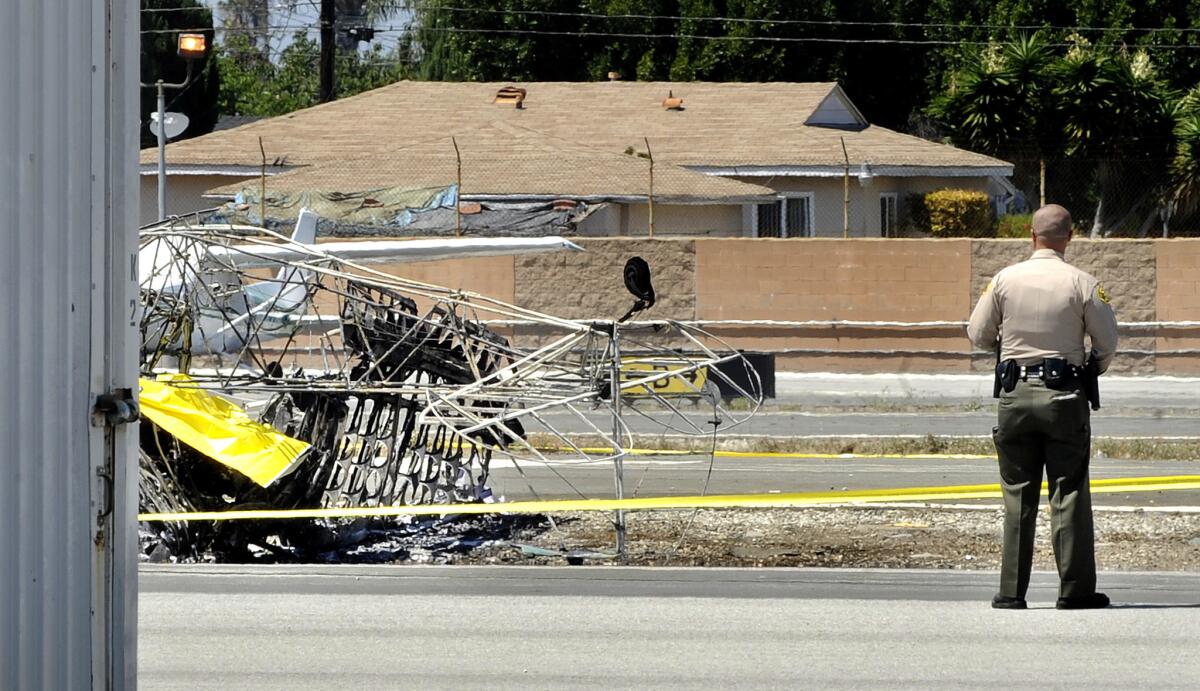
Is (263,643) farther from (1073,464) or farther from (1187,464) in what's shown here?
(1187,464)

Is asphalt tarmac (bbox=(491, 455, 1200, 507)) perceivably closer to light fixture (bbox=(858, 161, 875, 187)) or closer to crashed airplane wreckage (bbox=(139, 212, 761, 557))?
crashed airplane wreckage (bbox=(139, 212, 761, 557))

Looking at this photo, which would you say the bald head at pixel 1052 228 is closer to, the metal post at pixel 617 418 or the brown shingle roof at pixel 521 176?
the metal post at pixel 617 418

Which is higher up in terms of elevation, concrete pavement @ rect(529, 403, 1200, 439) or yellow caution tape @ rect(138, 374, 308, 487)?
yellow caution tape @ rect(138, 374, 308, 487)

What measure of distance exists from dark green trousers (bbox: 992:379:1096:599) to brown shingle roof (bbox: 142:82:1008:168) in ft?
69.1

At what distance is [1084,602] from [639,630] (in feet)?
6.58

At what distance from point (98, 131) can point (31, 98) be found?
0.47 ft

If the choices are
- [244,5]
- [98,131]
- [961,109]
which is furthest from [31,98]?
[244,5]

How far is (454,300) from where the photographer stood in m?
8.56

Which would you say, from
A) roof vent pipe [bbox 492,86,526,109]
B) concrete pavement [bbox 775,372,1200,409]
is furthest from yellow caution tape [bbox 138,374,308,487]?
roof vent pipe [bbox 492,86,526,109]

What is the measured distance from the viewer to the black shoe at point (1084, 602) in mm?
6754

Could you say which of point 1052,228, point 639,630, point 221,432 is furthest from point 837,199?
point 639,630

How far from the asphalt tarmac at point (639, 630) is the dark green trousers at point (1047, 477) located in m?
0.19

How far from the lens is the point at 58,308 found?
9.62ft

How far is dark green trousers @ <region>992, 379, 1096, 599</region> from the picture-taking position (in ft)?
21.6
